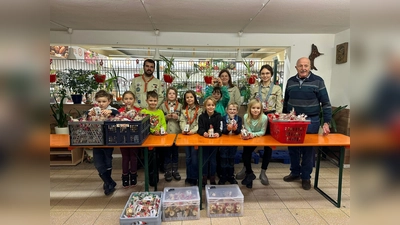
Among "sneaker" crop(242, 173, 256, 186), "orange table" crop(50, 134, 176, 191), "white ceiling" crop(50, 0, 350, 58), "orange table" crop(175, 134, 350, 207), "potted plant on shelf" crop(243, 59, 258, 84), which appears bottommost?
"sneaker" crop(242, 173, 256, 186)

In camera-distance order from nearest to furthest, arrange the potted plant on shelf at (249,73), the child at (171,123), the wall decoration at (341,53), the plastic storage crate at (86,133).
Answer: the plastic storage crate at (86,133) → the child at (171,123) → the wall decoration at (341,53) → the potted plant on shelf at (249,73)

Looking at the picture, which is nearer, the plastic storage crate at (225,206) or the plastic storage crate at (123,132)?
the plastic storage crate at (123,132)

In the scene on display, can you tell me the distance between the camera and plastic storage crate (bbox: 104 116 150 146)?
2.28 m

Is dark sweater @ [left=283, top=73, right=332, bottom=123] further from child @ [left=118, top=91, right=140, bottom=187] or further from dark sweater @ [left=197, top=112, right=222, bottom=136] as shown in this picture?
child @ [left=118, top=91, right=140, bottom=187]

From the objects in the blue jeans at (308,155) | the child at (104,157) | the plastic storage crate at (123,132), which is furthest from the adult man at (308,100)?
the child at (104,157)

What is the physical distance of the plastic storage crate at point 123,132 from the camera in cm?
228

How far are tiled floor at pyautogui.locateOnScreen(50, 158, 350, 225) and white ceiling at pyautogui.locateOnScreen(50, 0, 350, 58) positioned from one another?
2.12m

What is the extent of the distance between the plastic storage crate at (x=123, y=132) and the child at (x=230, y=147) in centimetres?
106

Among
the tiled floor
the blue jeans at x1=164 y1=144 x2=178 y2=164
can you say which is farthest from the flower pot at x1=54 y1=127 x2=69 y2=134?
the blue jeans at x1=164 y1=144 x2=178 y2=164

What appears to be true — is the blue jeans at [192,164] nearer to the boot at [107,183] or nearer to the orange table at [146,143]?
the orange table at [146,143]

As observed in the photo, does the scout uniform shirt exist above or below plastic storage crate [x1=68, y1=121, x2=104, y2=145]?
above

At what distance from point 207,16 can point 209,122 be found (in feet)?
5.38
